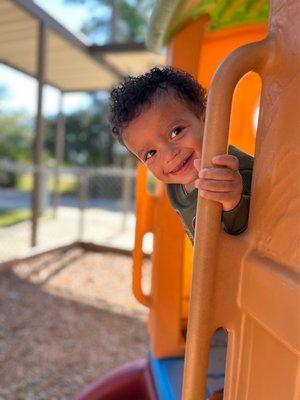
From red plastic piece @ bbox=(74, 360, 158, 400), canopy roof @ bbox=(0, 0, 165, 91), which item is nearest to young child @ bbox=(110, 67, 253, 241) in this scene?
red plastic piece @ bbox=(74, 360, 158, 400)

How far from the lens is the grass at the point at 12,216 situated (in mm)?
8047

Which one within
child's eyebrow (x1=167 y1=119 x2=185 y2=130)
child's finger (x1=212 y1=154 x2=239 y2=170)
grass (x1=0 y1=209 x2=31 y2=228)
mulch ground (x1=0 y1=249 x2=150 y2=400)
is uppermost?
child's eyebrow (x1=167 y1=119 x2=185 y2=130)

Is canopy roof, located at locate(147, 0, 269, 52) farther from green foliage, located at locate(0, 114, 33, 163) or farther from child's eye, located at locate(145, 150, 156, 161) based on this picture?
green foliage, located at locate(0, 114, 33, 163)

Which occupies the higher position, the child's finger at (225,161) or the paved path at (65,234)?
the child's finger at (225,161)

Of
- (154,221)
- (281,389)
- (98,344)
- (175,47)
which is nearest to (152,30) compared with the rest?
(175,47)

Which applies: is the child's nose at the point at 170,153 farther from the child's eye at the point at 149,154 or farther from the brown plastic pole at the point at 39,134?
the brown plastic pole at the point at 39,134

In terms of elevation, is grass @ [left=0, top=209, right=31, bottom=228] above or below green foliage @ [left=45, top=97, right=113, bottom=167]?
below

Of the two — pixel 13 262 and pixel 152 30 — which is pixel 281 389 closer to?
pixel 152 30

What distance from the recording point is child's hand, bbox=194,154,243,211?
0.75 m

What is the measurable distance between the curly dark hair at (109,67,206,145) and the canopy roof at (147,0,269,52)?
399 millimetres

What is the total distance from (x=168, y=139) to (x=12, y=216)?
8.50 metres

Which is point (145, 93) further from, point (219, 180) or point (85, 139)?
point (85, 139)

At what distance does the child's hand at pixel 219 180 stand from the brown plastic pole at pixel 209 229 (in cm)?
1

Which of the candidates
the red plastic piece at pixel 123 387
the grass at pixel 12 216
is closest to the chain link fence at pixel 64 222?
the grass at pixel 12 216
